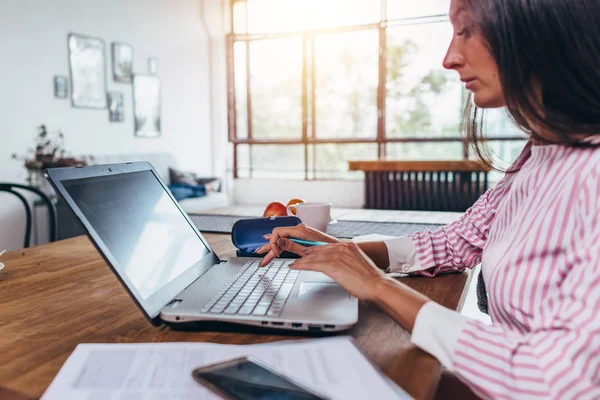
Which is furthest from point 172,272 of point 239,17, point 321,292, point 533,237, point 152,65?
point 239,17

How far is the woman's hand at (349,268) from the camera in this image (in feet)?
2.35

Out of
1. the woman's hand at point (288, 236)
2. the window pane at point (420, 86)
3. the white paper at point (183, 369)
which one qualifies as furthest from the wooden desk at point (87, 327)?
the window pane at point (420, 86)

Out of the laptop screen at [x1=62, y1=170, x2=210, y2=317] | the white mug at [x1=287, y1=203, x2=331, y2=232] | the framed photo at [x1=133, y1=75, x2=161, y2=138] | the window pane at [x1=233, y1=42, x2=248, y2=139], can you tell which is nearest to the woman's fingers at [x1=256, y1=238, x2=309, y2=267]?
the laptop screen at [x1=62, y1=170, x2=210, y2=317]

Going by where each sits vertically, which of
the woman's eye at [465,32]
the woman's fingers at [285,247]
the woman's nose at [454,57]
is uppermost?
the woman's eye at [465,32]

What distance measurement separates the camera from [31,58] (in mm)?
4203

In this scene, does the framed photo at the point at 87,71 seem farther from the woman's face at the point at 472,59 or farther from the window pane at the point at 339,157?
the woman's face at the point at 472,59

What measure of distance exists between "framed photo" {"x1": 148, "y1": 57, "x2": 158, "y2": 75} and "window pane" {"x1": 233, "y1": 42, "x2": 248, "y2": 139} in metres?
1.30

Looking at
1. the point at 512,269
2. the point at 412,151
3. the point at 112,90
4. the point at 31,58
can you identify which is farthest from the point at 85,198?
the point at 412,151

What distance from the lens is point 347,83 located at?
6.14 meters

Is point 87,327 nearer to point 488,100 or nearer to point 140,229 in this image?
point 140,229

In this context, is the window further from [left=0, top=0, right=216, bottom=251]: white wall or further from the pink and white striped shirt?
the pink and white striped shirt

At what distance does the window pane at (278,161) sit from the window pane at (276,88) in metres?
0.16

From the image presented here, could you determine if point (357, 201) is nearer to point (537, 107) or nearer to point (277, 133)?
point (277, 133)

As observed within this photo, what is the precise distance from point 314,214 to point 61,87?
3.82 metres
